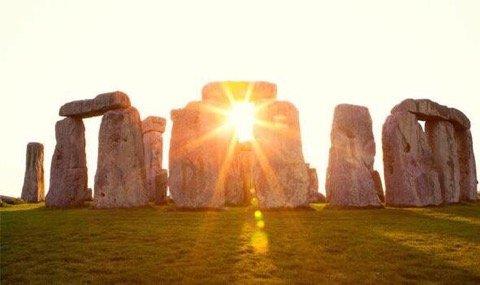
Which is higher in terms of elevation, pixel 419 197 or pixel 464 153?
pixel 464 153

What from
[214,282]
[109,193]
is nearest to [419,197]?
Result: [109,193]

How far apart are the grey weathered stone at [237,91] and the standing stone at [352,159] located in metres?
2.23

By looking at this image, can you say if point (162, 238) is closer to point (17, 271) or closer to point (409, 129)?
point (17, 271)

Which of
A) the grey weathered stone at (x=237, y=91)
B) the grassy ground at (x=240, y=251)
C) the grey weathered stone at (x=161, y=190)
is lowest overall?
the grassy ground at (x=240, y=251)

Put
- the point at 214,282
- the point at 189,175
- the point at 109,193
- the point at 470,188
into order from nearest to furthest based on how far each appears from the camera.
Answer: the point at 214,282, the point at 189,175, the point at 109,193, the point at 470,188

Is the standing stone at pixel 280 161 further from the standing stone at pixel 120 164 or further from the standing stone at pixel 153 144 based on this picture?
the standing stone at pixel 153 144

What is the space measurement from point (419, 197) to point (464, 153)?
5260mm

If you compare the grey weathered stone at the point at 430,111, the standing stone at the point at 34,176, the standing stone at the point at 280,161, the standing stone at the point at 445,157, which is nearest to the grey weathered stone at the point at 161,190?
the standing stone at the point at 280,161

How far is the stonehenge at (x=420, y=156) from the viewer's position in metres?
13.8

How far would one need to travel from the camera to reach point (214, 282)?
15.2ft

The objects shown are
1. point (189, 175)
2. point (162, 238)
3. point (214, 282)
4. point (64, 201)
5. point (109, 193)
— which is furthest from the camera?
point (64, 201)

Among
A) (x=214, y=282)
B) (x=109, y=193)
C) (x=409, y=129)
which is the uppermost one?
(x=409, y=129)

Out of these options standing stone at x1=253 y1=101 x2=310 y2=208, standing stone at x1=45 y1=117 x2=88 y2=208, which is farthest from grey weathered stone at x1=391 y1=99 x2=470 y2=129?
standing stone at x1=45 y1=117 x2=88 y2=208

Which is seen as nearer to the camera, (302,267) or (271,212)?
(302,267)
